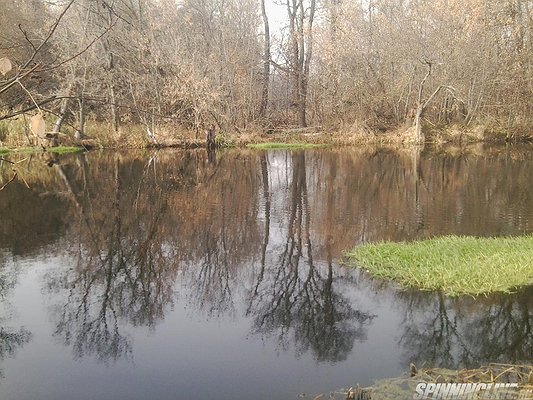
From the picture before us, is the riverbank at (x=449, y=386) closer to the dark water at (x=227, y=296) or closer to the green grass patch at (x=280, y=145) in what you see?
the dark water at (x=227, y=296)

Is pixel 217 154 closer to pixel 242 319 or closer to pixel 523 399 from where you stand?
pixel 242 319

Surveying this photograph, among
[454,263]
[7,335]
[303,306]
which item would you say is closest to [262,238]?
[303,306]

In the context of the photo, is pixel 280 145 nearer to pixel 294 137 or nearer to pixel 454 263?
pixel 294 137

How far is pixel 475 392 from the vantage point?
4.20m

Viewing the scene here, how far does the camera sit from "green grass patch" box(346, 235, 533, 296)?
25.1 ft

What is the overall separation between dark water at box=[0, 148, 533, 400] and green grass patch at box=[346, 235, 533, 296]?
1.05 ft

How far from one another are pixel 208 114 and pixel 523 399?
27.4m

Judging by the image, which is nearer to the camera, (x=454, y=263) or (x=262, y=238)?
(x=454, y=263)

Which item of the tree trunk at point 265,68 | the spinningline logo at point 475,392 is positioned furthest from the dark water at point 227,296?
the tree trunk at point 265,68

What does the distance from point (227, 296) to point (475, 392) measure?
4.55 metres

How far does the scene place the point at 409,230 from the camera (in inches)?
443

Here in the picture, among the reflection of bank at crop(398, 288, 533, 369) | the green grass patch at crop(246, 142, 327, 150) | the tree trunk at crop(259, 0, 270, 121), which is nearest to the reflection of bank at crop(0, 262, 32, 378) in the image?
the reflection of bank at crop(398, 288, 533, 369)

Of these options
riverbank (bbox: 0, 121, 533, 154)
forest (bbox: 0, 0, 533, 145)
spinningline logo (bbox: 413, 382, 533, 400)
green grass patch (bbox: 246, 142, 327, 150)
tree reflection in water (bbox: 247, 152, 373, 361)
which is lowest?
tree reflection in water (bbox: 247, 152, 373, 361)

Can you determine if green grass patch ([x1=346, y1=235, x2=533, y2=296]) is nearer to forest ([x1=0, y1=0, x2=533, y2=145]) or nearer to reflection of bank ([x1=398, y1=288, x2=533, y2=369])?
reflection of bank ([x1=398, y1=288, x2=533, y2=369])
